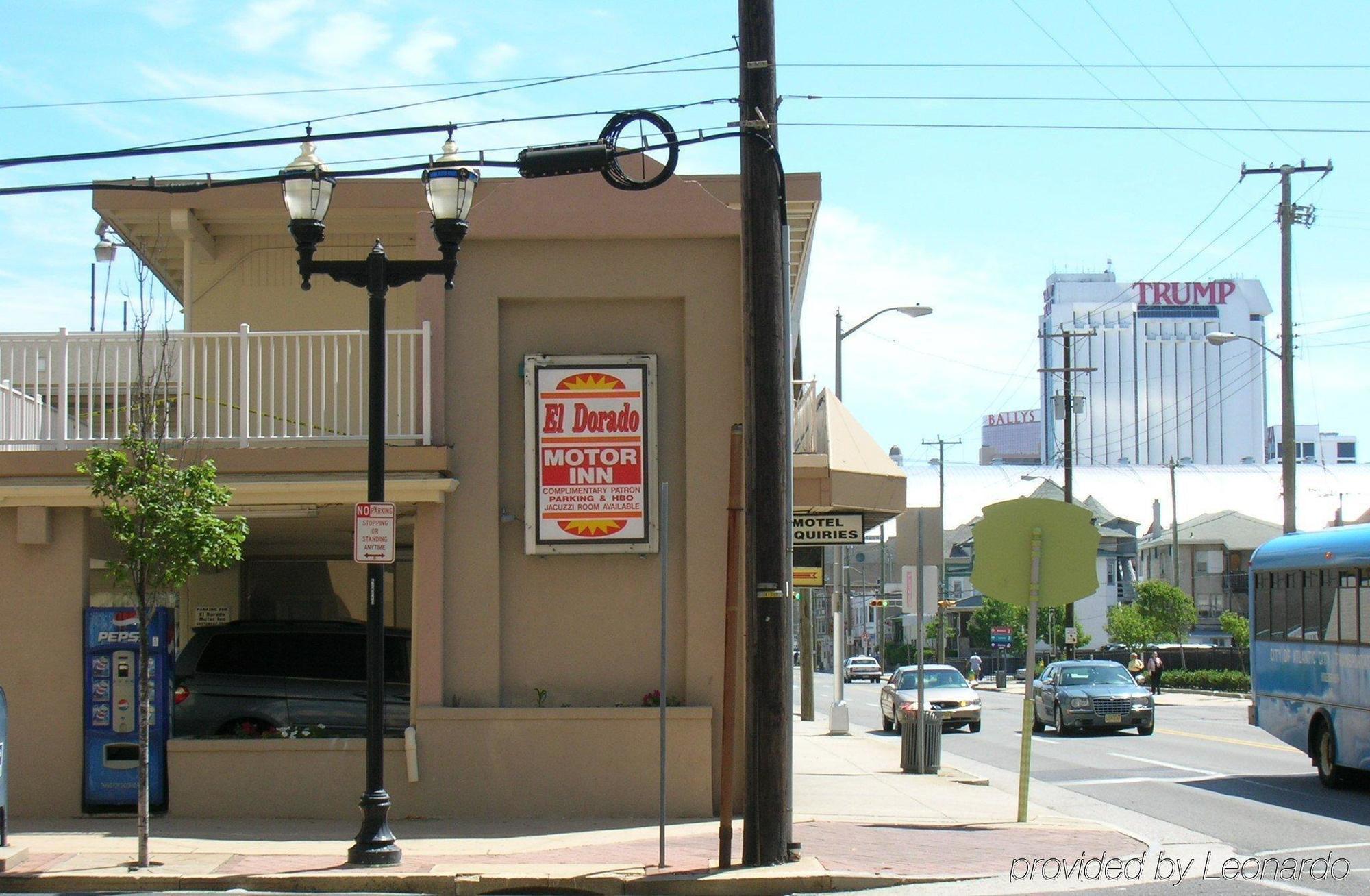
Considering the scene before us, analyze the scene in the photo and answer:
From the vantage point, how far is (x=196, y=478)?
10719mm

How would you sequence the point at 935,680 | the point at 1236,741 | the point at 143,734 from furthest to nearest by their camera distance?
the point at 935,680
the point at 1236,741
the point at 143,734

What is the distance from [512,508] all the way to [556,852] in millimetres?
3679

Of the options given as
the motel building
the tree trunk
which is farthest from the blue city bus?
the tree trunk

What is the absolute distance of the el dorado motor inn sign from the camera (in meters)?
13.3

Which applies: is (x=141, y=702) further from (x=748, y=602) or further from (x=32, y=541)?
(x=748, y=602)

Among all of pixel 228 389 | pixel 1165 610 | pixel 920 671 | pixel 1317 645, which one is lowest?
pixel 1165 610

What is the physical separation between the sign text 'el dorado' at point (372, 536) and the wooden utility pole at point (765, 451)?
278 centimetres

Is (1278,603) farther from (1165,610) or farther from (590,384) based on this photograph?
(1165,610)

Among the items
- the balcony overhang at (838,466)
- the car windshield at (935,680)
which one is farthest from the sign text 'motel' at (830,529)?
the car windshield at (935,680)

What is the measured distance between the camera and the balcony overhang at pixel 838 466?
1386 cm

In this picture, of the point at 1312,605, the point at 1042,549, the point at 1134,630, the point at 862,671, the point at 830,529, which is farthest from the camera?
the point at 862,671

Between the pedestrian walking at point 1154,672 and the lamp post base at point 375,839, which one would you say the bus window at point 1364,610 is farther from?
the pedestrian walking at point 1154,672

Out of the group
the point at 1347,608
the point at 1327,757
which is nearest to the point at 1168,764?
the point at 1327,757

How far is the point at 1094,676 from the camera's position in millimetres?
28484
